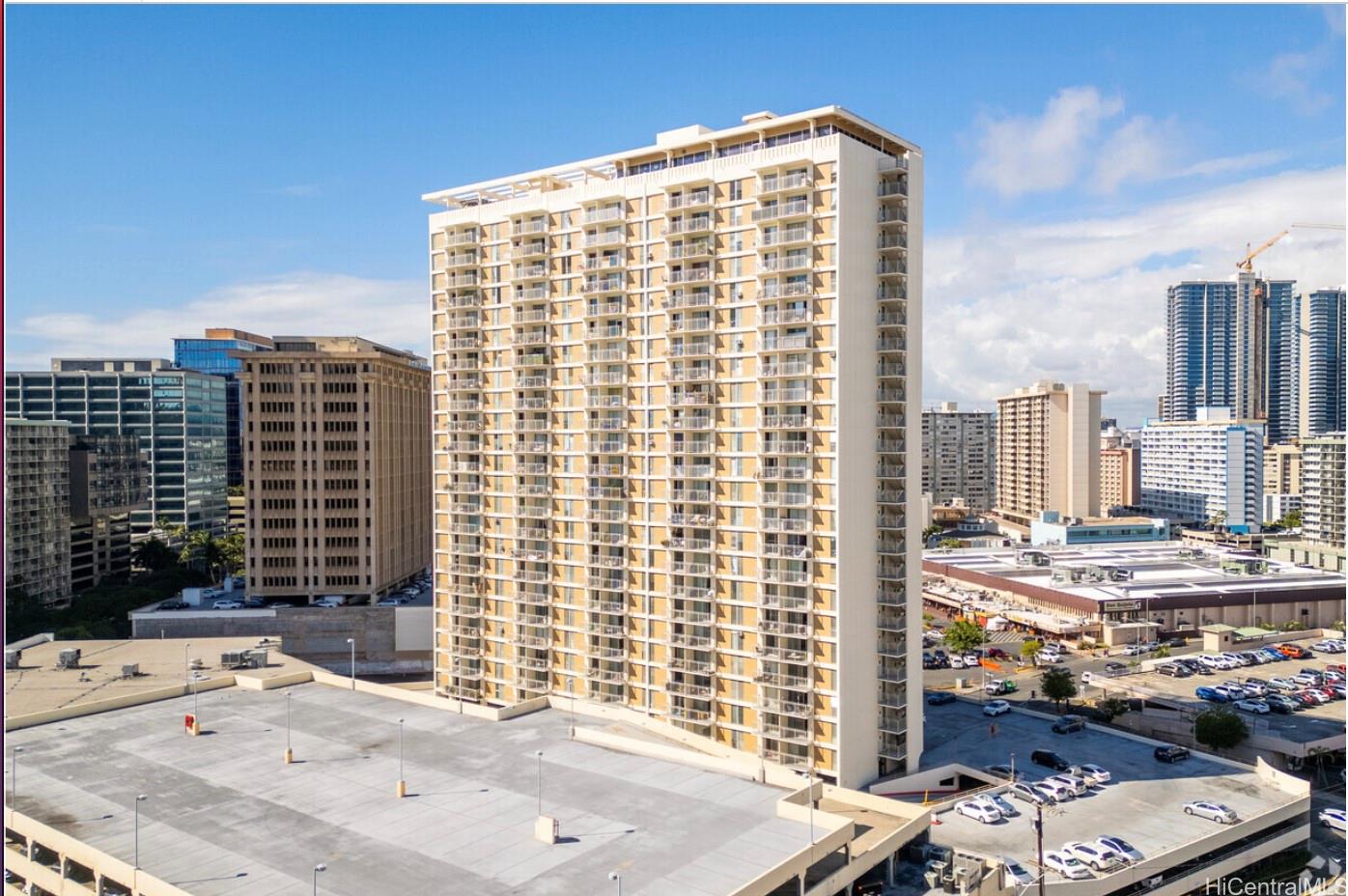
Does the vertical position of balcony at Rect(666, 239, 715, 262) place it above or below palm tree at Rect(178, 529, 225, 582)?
above

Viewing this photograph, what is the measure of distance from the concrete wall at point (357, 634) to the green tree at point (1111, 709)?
61.0m

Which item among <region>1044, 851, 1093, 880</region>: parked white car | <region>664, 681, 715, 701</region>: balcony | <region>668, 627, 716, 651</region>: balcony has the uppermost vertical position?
<region>668, 627, 716, 651</region>: balcony

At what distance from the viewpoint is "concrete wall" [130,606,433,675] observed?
100 meters

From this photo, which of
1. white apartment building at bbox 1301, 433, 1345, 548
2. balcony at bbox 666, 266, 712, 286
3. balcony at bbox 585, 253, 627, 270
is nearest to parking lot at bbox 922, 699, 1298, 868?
balcony at bbox 666, 266, 712, 286

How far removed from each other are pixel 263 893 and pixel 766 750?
2897 cm

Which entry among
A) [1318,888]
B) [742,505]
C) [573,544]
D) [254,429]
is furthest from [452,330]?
[1318,888]

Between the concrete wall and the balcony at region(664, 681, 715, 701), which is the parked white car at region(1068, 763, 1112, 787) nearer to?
the balcony at region(664, 681, 715, 701)

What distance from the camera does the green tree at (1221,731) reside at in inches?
2717

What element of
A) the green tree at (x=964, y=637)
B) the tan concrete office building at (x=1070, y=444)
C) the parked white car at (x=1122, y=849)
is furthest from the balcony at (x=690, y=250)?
the tan concrete office building at (x=1070, y=444)

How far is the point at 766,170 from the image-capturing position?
55.8 m

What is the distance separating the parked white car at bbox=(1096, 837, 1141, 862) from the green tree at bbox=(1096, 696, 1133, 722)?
1187 inches

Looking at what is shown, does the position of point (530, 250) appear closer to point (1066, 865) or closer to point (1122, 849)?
point (1066, 865)

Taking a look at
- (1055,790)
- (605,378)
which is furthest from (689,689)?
(1055,790)

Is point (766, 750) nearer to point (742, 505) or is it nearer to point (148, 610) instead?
point (742, 505)
